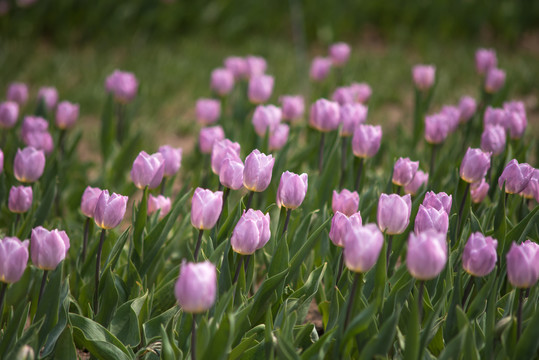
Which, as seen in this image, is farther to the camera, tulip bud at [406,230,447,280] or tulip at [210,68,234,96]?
tulip at [210,68,234,96]

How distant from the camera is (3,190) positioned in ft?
6.90

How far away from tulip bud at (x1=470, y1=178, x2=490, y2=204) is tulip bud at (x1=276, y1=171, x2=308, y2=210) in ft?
2.27

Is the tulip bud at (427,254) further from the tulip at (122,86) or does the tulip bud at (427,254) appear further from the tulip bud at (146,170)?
the tulip at (122,86)

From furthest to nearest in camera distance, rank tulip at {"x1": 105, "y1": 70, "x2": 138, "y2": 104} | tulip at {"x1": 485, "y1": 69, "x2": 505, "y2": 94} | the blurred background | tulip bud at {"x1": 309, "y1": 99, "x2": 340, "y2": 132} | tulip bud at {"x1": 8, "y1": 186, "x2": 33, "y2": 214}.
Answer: the blurred background
tulip at {"x1": 485, "y1": 69, "x2": 505, "y2": 94}
tulip at {"x1": 105, "y1": 70, "x2": 138, "y2": 104}
tulip bud at {"x1": 309, "y1": 99, "x2": 340, "y2": 132}
tulip bud at {"x1": 8, "y1": 186, "x2": 33, "y2": 214}

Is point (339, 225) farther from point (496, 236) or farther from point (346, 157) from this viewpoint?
point (346, 157)

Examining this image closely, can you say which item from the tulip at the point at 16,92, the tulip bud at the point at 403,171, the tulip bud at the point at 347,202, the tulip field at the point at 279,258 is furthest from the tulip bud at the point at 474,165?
the tulip at the point at 16,92

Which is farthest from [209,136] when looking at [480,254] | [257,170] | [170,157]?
[480,254]

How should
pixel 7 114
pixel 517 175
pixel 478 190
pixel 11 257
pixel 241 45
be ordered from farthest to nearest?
pixel 241 45
pixel 7 114
pixel 478 190
pixel 517 175
pixel 11 257

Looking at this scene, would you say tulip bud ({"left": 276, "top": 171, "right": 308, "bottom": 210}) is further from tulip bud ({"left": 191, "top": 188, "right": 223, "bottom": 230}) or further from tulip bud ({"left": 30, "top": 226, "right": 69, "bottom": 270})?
tulip bud ({"left": 30, "top": 226, "right": 69, "bottom": 270})

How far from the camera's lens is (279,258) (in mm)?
1535

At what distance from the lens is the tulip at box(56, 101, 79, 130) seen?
8.07ft

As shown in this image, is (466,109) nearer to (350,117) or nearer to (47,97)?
(350,117)

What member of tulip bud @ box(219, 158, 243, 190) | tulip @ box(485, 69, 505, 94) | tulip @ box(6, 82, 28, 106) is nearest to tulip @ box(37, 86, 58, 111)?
tulip @ box(6, 82, 28, 106)

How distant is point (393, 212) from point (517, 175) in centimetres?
47
